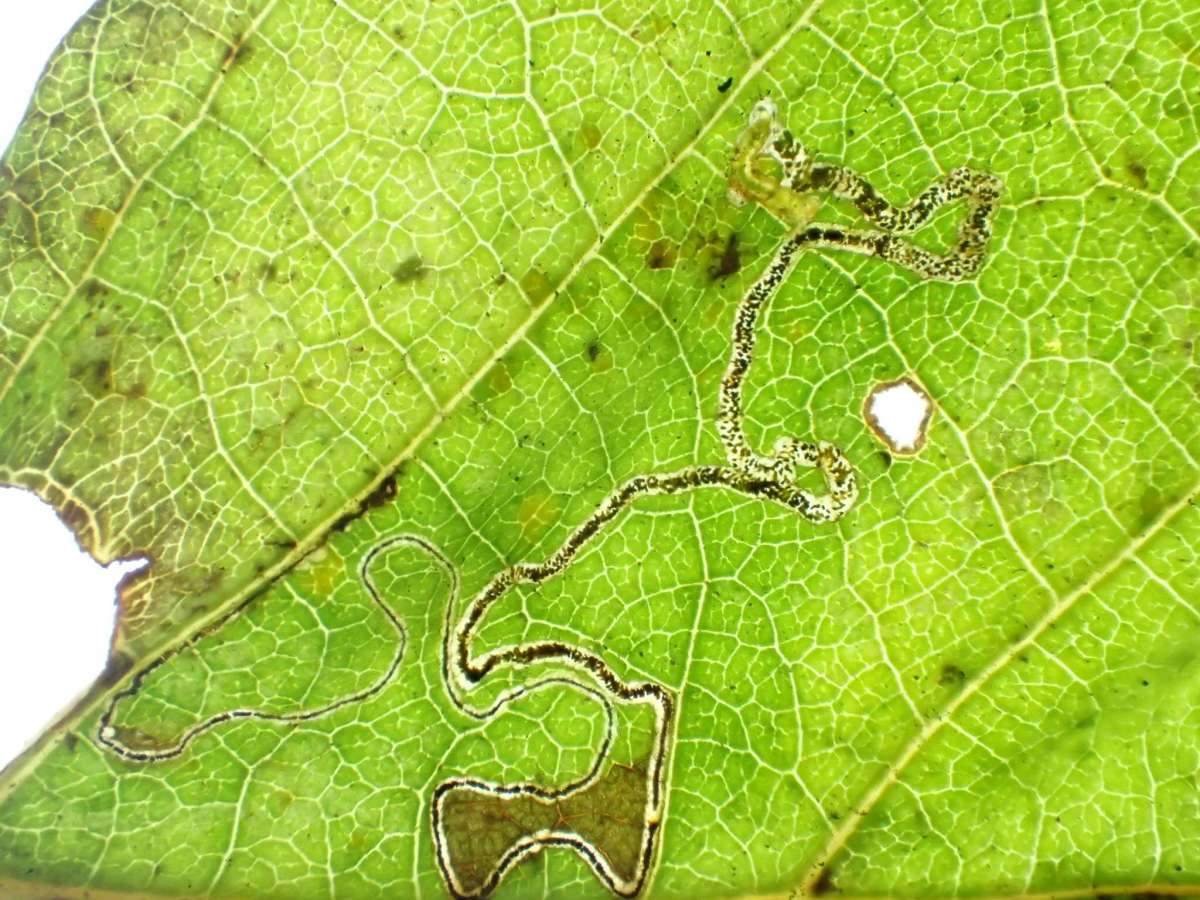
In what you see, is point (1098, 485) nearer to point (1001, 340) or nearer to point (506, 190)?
point (1001, 340)

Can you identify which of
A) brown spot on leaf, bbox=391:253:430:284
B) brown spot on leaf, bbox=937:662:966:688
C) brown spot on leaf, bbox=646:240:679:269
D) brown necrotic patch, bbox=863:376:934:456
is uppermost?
brown necrotic patch, bbox=863:376:934:456

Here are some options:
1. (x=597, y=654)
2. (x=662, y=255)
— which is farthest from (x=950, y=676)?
(x=662, y=255)

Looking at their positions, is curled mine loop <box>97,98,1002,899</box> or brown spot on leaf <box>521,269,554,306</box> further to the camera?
brown spot on leaf <box>521,269,554,306</box>

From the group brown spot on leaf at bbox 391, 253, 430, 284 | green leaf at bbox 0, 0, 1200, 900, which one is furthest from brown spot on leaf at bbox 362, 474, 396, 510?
brown spot on leaf at bbox 391, 253, 430, 284

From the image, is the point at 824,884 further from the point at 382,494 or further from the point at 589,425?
the point at 382,494

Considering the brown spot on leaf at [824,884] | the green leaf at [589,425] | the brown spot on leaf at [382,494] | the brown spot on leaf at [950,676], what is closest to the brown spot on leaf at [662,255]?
the green leaf at [589,425]

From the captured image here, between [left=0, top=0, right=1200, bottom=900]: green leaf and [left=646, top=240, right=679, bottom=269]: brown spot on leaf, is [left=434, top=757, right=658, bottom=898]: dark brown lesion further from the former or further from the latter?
[left=646, top=240, right=679, bottom=269]: brown spot on leaf

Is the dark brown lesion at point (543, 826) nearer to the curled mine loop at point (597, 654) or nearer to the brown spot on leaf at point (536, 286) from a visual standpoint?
the curled mine loop at point (597, 654)
